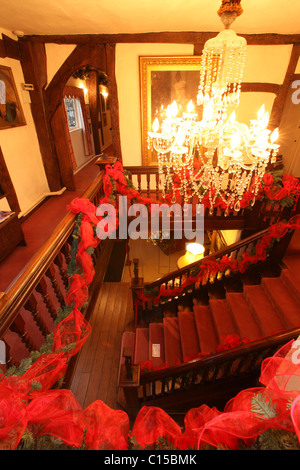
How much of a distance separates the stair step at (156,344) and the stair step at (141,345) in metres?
0.11

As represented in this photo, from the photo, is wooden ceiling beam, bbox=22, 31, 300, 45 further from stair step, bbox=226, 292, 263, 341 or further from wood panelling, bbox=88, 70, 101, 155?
stair step, bbox=226, 292, 263, 341

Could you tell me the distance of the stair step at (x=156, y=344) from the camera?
3696mm

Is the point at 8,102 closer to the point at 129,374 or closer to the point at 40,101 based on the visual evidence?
the point at 40,101

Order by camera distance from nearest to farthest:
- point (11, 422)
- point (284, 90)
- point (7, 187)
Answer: point (11, 422)
point (7, 187)
point (284, 90)

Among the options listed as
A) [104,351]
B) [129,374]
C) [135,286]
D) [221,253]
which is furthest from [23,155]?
[129,374]

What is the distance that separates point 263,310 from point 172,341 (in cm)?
158

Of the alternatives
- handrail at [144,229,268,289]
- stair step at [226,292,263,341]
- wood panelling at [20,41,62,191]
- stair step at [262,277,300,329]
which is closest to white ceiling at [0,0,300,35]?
wood panelling at [20,41,62,191]

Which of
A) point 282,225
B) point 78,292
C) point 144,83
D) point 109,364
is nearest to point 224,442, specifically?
point 78,292

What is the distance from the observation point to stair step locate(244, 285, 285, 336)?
125 inches

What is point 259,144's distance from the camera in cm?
230

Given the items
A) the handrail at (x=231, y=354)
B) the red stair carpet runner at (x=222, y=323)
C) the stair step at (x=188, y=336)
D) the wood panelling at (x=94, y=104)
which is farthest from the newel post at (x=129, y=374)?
the wood panelling at (x=94, y=104)

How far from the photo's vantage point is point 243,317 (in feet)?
11.6

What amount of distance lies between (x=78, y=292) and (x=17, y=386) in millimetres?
851

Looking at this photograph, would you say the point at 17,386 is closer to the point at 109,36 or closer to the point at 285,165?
the point at 109,36
